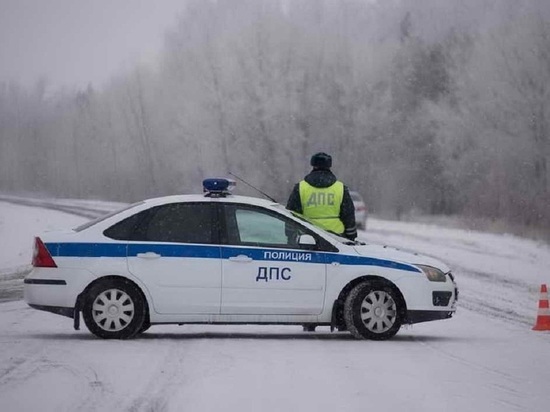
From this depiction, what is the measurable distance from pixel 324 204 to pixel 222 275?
1.93 meters

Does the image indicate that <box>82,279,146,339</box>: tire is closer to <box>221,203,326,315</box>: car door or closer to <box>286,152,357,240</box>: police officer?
<box>221,203,326,315</box>: car door

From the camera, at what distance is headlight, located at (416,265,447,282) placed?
36.8 feet

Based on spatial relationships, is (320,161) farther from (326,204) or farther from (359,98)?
(359,98)

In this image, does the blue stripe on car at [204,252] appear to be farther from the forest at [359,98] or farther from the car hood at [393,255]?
the forest at [359,98]

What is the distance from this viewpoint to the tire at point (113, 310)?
10.7 metres

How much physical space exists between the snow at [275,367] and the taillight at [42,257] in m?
0.75

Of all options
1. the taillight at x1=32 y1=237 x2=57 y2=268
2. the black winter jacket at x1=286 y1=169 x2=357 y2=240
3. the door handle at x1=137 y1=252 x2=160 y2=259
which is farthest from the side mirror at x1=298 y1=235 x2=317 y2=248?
the taillight at x1=32 y1=237 x2=57 y2=268

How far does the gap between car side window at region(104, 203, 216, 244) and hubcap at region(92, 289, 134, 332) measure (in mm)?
658

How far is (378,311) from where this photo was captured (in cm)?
1105

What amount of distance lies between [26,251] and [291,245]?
1844cm

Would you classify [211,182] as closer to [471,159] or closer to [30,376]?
[30,376]

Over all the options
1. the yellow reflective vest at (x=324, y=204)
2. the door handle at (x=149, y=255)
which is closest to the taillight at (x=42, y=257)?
the door handle at (x=149, y=255)

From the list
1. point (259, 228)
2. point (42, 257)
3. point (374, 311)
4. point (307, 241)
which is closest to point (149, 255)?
point (42, 257)

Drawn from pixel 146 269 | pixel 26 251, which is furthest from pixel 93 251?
pixel 26 251
